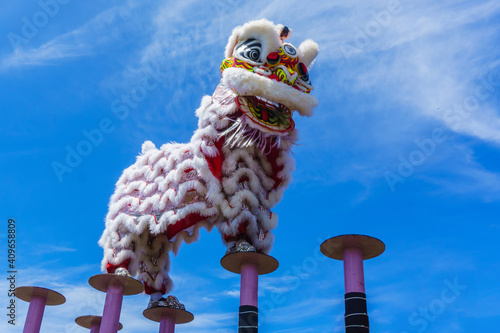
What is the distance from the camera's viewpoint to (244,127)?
6.96 m

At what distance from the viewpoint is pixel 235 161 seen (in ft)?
23.1

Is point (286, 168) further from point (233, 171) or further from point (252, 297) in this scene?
point (252, 297)

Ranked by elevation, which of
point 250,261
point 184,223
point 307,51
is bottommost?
point 250,261

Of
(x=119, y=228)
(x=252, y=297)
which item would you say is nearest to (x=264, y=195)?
(x=252, y=297)

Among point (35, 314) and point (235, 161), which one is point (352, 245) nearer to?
point (235, 161)

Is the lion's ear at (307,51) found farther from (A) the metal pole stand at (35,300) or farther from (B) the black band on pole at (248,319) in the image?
(A) the metal pole stand at (35,300)

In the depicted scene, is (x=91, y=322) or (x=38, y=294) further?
(x=91, y=322)

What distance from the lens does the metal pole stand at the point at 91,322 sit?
916cm

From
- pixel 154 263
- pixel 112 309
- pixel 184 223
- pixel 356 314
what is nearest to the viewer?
pixel 356 314

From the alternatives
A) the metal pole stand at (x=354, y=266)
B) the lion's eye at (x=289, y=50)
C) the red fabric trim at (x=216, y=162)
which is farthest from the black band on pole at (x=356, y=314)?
the lion's eye at (x=289, y=50)

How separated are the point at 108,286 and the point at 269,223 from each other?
2.59 meters

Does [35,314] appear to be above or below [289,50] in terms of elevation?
below

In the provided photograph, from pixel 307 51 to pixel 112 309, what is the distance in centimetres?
497

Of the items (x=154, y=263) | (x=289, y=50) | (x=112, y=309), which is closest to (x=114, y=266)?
(x=112, y=309)
